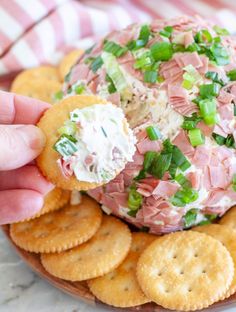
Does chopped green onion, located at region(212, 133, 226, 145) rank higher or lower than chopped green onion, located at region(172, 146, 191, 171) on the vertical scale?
higher

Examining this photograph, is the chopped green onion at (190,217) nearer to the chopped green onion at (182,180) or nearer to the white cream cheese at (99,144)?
the chopped green onion at (182,180)

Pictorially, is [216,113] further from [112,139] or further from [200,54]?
[112,139]

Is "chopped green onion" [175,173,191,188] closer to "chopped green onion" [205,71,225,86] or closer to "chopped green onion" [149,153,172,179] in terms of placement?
"chopped green onion" [149,153,172,179]

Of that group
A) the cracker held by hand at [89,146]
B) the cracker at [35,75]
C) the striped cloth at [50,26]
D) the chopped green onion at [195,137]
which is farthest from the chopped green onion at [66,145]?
the striped cloth at [50,26]

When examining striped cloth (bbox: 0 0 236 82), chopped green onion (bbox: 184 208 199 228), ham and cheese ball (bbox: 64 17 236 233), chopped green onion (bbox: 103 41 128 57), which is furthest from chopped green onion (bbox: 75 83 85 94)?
striped cloth (bbox: 0 0 236 82)

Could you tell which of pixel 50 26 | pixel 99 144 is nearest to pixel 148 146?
pixel 99 144

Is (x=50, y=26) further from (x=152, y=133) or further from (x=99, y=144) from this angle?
(x=99, y=144)
